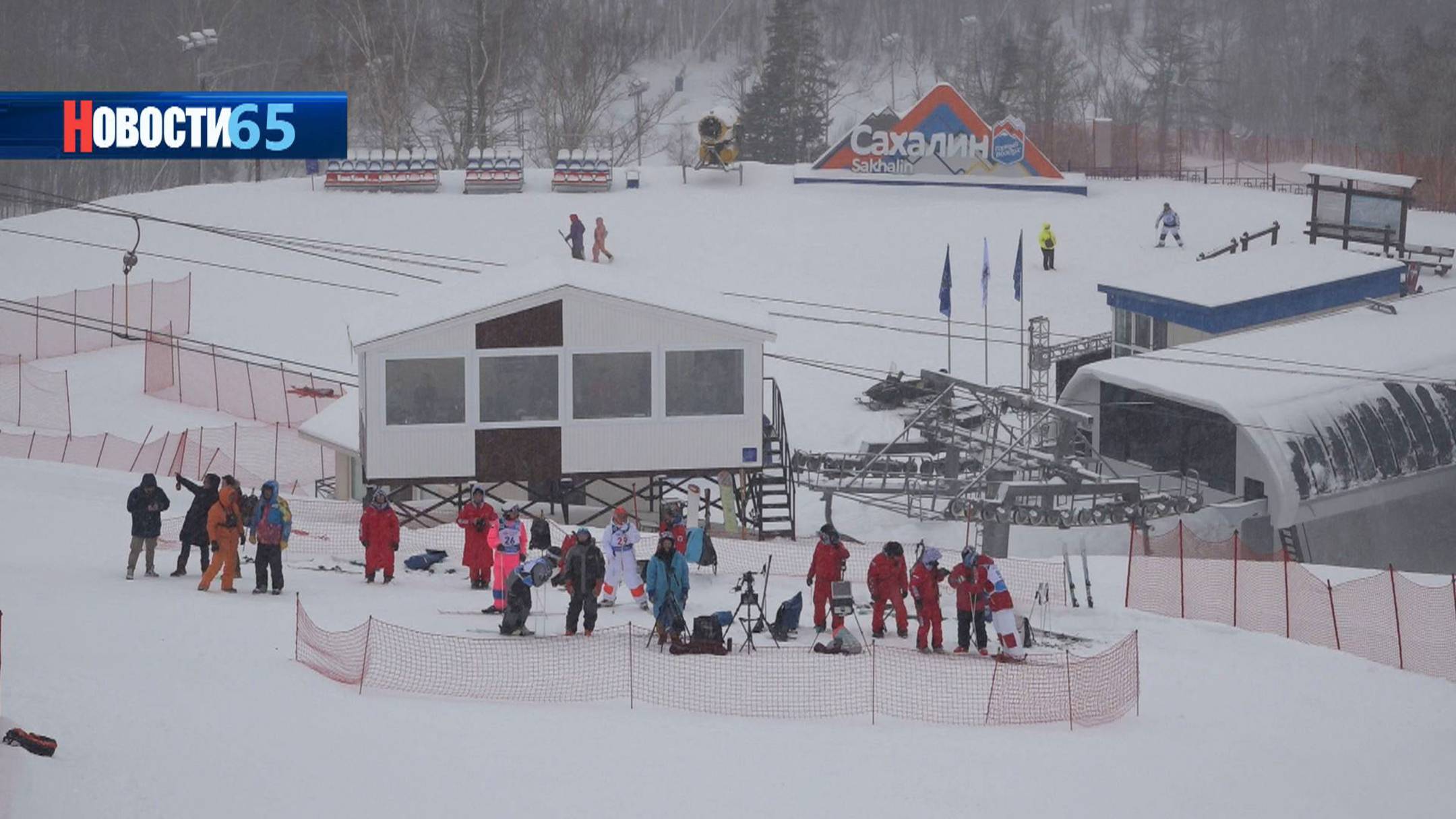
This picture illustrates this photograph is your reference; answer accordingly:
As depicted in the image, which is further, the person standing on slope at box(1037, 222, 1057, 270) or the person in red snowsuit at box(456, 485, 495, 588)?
the person standing on slope at box(1037, 222, 1057, 270)

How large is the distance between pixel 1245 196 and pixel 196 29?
224 ft

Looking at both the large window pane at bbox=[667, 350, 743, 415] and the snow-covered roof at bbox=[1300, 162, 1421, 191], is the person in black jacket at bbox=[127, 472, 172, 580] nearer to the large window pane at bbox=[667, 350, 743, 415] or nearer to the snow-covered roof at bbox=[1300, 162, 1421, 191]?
the large window pane at bbox=[667, 350, 743, 415]

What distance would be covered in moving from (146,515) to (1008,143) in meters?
38.8

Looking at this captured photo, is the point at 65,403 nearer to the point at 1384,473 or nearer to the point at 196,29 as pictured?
the point at 1384,473

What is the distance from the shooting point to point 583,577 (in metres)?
19.1

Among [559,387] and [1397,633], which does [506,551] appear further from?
[1397,633]

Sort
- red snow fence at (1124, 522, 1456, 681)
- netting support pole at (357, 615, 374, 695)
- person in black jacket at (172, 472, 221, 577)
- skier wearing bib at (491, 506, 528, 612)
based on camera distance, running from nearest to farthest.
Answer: netting support pole at (357, 615, 374, 695) < skier wearing bib at (491, 506, 528, 612) < person in black jacket at (172, 472, 221, 577) < red snow fence at (1124, 522, 1456, 681)

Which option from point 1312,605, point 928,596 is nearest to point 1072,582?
point 1312,605

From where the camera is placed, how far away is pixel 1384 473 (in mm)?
32562

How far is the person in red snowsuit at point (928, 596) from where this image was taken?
19266 millimetres

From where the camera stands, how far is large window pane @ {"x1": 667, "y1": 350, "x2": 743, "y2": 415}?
1097 inches

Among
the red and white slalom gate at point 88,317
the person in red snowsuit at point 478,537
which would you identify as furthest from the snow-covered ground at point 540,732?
the red and white slalom gate at point 88,317

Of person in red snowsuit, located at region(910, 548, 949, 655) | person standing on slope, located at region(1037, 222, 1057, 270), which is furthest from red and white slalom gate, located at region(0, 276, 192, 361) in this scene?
person in red snowsuit, located at region(910, 548, 949, 655)

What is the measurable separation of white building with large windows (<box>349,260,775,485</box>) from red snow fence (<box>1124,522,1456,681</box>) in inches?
262
